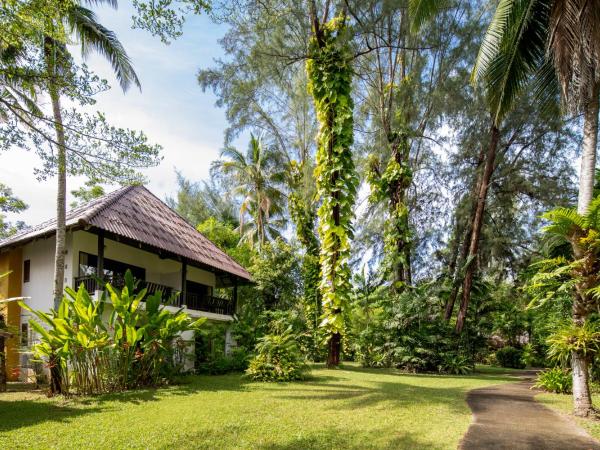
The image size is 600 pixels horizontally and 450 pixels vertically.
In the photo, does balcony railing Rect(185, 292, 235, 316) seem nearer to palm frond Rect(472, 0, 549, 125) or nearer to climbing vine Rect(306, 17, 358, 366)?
climbing vine Rect(306, 17, 358, 366)

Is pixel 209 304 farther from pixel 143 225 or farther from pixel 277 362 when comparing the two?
pixel 277 362

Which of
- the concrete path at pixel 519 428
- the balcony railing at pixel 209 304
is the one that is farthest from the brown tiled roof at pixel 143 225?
the concrete path at pixel 519 428

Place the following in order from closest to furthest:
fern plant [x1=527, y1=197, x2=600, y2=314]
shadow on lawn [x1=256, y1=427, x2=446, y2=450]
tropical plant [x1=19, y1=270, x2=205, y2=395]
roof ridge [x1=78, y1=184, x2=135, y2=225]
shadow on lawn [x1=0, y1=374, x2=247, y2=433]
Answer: shadow on lawn [x1=256, y1=427, x2=446, y2=450]
shadow on lawn [x1=0, y1=374, x2=247, y2=433]
fern plant [x1=527, y1=197, x2=600, y2=314]
tropical plant [x1=19, y1=270, x2=205, y2=395]
roof ridge [x1=78, y1=184, x2=135, y2=225]

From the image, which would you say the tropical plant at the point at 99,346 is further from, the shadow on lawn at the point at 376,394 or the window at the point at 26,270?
the window at the point at 26,270

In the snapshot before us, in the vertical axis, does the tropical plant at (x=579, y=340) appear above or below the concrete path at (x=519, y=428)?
above

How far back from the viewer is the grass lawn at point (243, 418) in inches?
228

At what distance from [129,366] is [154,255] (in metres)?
8.59

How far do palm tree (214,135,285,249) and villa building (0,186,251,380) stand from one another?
823 cm

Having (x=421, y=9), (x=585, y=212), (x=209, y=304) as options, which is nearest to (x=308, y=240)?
(x=209, y=304)

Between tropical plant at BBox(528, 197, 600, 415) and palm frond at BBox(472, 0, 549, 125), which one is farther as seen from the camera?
palm frond at BBox(472, 0, 549, 125)

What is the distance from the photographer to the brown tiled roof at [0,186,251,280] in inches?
523

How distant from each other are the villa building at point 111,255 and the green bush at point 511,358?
523 inches

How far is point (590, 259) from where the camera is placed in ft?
24.9

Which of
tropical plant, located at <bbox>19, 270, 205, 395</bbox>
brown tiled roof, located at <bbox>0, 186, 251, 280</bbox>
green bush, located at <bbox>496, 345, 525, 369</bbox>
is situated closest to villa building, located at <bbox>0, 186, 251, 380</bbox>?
brown tiled roof, located at <bbox>0, 186, 251, 280</bbox>
